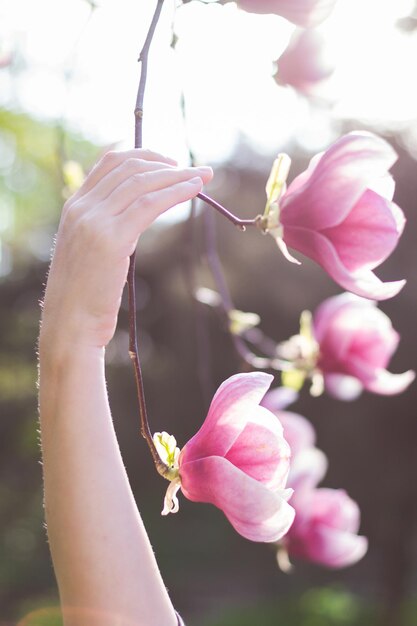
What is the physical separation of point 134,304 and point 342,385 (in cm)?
40

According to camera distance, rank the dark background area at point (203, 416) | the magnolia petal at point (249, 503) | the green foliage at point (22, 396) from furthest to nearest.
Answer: the green foliage at point (22, 396) < the dark background area at point (203, 416) < the magnolia petal at point (249, 503)

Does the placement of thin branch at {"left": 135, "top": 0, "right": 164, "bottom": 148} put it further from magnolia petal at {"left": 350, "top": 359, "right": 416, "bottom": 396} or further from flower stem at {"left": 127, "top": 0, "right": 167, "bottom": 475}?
magnolia petal at {"left": 350, "top": 359, "right": 416, "bottom": 396}

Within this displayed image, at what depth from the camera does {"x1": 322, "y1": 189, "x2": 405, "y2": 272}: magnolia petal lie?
490 millimetres

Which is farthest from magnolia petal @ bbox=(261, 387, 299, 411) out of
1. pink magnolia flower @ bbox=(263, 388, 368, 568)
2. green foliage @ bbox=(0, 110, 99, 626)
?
green foliage @ bbox=(0, 110, 99, 626)

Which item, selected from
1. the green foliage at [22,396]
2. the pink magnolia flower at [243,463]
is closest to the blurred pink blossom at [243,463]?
the pink magnolia flower at [243,463]

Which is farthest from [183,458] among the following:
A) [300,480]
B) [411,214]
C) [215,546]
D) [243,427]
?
[215,546]

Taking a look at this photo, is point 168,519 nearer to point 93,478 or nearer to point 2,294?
point 2,294

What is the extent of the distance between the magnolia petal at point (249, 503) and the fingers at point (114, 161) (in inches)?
6.7

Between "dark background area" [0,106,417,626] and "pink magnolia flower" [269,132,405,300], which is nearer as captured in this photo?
"pink magnolia flower" [269,132,405,300]

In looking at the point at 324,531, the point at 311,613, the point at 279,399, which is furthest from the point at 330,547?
the point at 311,613

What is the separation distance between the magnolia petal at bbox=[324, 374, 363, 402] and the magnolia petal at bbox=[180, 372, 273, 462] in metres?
0.34

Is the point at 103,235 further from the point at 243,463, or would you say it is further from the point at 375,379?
the point at 375,379

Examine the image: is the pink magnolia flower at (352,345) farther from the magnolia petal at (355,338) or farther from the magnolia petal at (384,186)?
the magnolia petal at (384,186)

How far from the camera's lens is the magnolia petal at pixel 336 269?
0.47 meters
